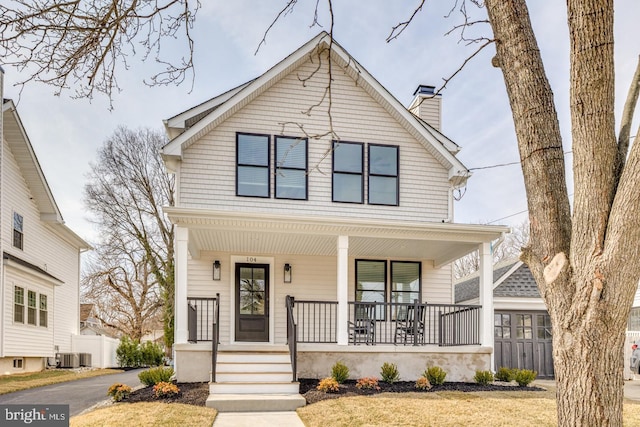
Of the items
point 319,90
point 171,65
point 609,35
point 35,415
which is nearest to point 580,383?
point 609,35

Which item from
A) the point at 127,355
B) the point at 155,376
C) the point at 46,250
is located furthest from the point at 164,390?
the point at 127,355

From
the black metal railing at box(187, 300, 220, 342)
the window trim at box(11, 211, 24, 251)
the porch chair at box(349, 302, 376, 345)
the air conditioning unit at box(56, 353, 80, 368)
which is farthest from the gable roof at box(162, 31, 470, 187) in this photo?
the air conditioning unit at box(56, 353, 80, 368)

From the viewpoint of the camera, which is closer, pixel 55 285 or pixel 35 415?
pixel 35 415

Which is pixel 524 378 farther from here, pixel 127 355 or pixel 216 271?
pixel 127 355

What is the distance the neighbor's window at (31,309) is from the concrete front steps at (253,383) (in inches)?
339

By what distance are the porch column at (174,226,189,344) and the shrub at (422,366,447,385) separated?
4450 mm

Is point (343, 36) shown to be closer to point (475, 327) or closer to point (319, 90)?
point (319, 90)

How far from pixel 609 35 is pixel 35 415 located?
7348 mm

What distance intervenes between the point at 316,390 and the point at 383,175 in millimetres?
5260

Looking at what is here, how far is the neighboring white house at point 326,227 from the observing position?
9984 millimetres

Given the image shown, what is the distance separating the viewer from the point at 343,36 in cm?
567

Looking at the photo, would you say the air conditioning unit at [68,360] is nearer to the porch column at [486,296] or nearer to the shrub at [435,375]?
the shrub at [435,375]

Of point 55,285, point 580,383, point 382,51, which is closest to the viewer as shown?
point 580,383

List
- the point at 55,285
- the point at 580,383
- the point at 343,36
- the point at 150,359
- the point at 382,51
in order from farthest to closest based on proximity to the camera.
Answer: the point at 150,359
the point at 55,285
the point at 382,51
the point at 343,36
the point at 580,383
